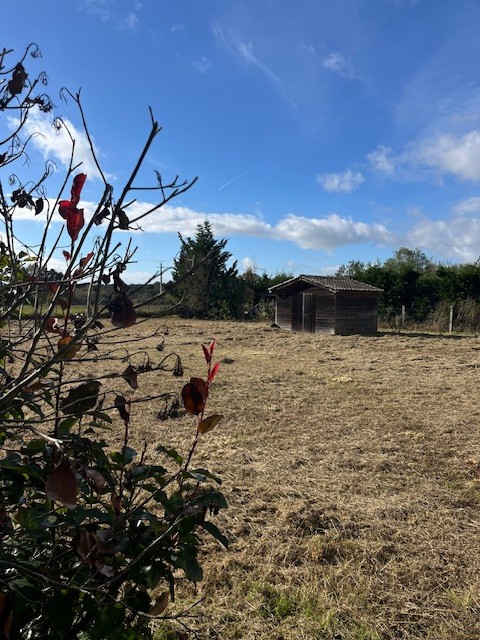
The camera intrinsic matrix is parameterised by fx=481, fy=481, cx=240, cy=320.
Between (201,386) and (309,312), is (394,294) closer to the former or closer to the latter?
(309,312)

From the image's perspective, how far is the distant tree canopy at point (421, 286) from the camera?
21.1 metres

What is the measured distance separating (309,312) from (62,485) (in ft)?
62.6

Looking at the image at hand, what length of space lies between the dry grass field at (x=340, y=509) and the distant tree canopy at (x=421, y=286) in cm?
1424

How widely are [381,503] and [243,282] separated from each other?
24871 mm

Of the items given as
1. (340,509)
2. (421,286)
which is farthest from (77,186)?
(421,286)

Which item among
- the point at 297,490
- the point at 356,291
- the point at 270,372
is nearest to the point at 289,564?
the point at 297,490

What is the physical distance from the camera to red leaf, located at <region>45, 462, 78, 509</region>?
754 mm

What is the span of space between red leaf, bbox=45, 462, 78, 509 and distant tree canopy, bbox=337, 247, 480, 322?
74.4ft

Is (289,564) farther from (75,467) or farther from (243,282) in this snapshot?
(243,282)

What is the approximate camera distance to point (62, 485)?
77 cm

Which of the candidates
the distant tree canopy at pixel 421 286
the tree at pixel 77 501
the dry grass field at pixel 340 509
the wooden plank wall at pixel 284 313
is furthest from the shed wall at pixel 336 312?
the tree at pixel 77 501

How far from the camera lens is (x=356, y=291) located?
1850cm

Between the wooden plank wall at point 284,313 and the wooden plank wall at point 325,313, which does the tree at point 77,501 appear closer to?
the wooden plank wall at point 325,313

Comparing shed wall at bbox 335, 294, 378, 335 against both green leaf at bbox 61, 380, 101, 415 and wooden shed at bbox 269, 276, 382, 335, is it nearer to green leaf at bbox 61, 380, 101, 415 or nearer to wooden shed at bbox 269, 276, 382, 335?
wooden shed at bbox 269, 276, 382, 335
